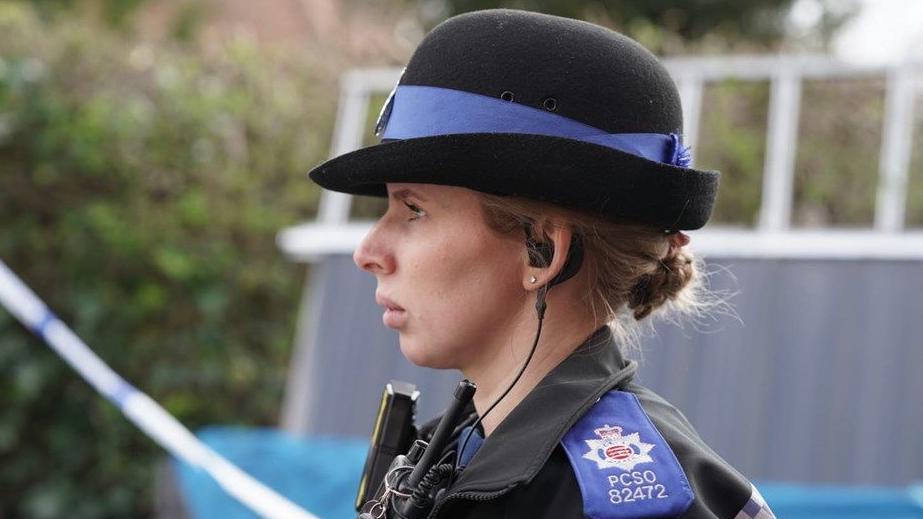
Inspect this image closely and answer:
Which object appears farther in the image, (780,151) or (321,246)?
(321,246)

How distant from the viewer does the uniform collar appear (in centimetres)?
144

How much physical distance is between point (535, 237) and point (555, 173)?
107mm

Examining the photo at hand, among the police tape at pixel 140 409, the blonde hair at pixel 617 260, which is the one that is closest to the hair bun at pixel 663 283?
the blonde hair at pixel 617 260

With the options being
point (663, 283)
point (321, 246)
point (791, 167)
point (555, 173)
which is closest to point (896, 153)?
point (791, 167)

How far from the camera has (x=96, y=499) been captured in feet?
22.3

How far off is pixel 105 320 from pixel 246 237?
2.89 feet

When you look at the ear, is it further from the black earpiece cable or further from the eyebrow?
the eyebrow

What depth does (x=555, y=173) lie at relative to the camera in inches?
59.4

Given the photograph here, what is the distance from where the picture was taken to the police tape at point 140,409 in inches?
171

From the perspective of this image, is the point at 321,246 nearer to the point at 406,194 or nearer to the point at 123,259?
the point at 123,259

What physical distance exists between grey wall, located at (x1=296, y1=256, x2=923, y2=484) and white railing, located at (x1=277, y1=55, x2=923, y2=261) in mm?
61

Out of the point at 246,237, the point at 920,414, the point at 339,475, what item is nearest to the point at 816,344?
the point at 920,414

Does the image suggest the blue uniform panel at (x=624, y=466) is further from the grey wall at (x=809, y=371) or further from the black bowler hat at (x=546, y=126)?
the grey wall at (x=809, y=371)

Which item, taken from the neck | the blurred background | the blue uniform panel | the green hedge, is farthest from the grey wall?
the blue uniform panel
